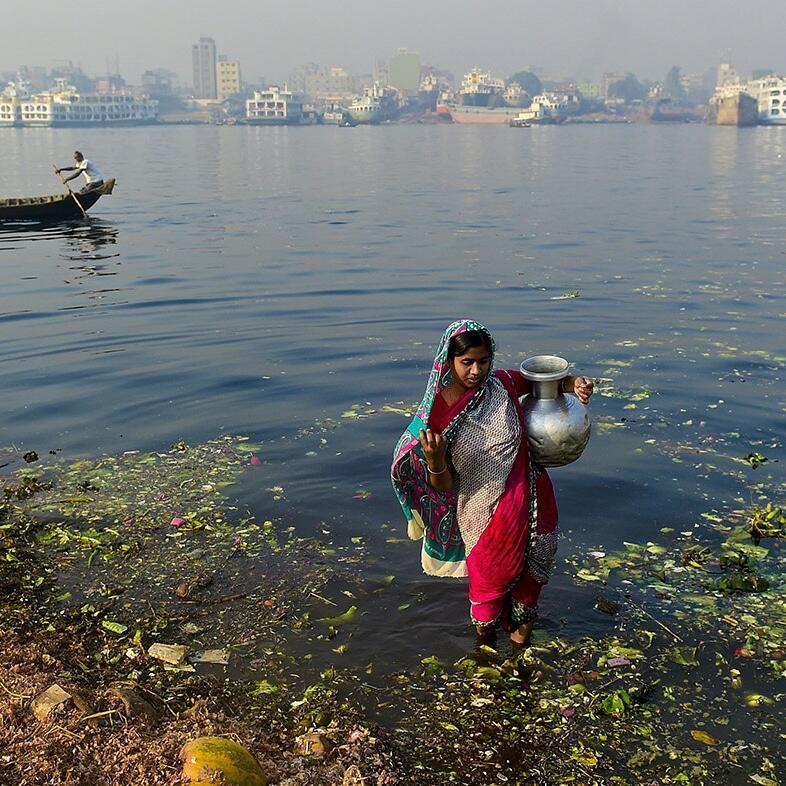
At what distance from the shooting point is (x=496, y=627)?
17.6ft

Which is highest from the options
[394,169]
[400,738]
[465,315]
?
[394,169]

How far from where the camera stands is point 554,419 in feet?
15.6

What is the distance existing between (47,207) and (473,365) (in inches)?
1057

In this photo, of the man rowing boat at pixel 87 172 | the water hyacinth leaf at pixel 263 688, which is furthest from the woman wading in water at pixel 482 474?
the man rowing boat at pixel 87 172

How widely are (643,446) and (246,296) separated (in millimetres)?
10130

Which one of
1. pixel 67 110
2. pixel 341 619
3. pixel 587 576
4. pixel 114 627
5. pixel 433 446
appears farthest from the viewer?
pixel 67 110

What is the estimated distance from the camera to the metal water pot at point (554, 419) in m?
4.76

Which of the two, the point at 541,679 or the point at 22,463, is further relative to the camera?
the point at 22,463

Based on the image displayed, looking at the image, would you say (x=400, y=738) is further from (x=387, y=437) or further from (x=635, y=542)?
(x=387, y=437)

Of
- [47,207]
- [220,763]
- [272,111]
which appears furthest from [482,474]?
[272,111]

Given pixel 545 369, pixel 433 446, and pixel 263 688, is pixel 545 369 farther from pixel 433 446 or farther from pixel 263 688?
pixel 263 688

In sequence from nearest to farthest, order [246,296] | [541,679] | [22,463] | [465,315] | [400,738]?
[400,738], [541,679], [22,463], [465,315], [246,296]

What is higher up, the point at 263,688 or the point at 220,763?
the point at 220,763

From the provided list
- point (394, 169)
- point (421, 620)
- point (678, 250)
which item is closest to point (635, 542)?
point (421, 620)
